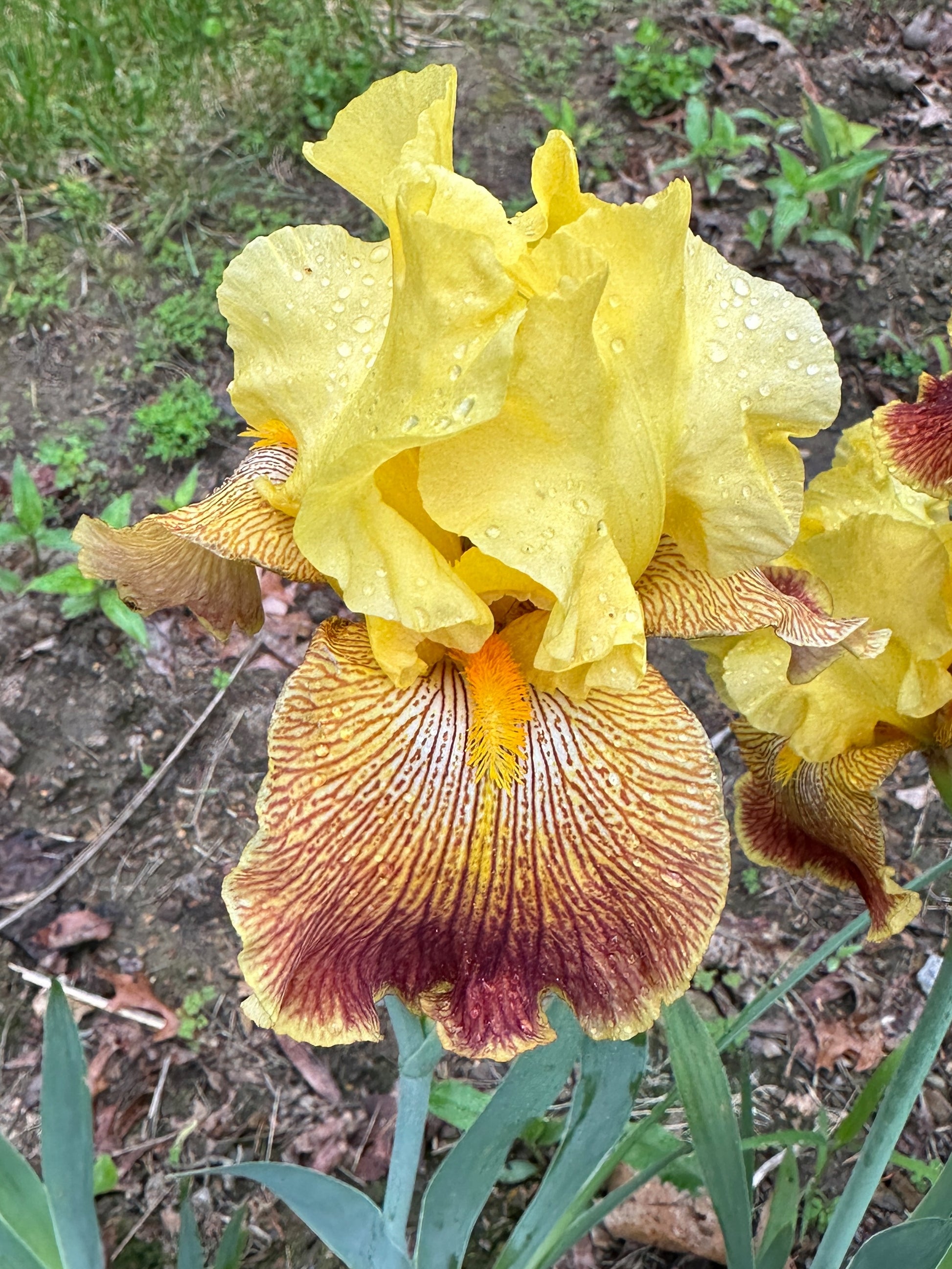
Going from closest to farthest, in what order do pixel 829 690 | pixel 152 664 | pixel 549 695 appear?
1. pixel 549 695
2. pixel 829 690
3. pixel 152 664

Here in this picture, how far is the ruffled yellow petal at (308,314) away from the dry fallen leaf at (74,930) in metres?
1.83

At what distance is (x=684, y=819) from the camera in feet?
3.73

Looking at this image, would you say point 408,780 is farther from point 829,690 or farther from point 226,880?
point 829,690

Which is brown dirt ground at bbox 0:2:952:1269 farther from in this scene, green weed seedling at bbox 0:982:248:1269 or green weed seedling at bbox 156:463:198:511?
green weed seedling at bbox 0:982:248:1269

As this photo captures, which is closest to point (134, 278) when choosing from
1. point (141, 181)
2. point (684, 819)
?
point (141, 181)

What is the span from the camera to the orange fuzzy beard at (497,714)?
3.65ft

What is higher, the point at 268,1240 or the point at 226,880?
the point at 226,880

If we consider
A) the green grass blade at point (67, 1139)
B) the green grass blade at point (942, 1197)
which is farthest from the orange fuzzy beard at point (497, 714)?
the green grass blade at point (942, 1197)

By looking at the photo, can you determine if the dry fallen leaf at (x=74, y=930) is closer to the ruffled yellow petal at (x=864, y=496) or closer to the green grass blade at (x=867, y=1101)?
the green grass blade at (x=867, y=1101)

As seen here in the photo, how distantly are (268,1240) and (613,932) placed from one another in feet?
5.10

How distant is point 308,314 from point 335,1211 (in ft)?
3.80

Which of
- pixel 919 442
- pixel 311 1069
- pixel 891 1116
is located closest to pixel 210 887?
pixel 311 1069

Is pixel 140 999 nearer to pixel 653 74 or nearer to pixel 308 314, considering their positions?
pixel 308 314

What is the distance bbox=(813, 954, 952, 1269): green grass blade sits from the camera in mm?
1365
